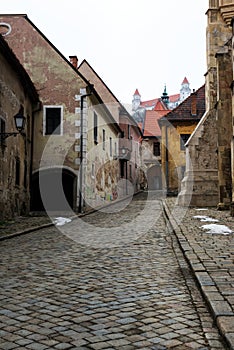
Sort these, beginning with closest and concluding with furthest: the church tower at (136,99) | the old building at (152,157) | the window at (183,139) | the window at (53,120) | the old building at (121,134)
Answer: the window at (53,120)
the old building at (121,134)
the window at (183,139)
the old building at (152,157)
the church tower at (136,99)

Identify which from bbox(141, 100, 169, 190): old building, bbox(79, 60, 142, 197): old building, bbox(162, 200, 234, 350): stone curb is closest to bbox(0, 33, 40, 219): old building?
bbox(162, 200, 234, 350): stone curb

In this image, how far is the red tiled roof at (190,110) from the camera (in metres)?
35.3

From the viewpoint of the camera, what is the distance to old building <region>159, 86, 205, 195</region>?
35312 mm

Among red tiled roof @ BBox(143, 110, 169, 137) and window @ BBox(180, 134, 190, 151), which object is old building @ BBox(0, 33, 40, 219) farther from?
red tiled roof @ BBox(143, 110, 169, 137)

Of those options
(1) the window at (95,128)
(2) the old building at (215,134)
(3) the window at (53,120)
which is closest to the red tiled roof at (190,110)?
(2) the old building at (215,134)

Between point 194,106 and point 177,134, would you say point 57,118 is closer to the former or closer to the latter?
point 177,134

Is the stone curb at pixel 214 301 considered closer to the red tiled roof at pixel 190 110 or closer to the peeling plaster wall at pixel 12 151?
the peeling plaster wall at pixel 12 151

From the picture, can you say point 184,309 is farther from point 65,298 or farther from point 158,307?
point 65,298

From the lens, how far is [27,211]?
19250mm

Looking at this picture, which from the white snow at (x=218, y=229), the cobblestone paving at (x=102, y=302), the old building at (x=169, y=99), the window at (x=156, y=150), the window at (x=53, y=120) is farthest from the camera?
the old building at (x=169, y=99)

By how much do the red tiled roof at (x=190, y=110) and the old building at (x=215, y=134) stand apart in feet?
41.7

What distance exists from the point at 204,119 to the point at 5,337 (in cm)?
1931

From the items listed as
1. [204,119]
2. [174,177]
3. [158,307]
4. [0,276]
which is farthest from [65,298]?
[174,177]

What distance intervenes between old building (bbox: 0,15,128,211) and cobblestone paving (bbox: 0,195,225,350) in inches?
479
